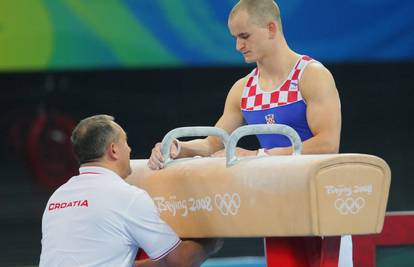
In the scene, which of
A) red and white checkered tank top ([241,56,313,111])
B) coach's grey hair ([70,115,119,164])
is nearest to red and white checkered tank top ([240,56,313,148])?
red and white checkered tank top ([241,56,313,111])

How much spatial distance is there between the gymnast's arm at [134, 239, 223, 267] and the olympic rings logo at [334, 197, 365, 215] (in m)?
0.78

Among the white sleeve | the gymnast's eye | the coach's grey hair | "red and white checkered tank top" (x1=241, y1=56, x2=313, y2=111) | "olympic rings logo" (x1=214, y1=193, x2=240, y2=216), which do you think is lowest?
the white sleeve

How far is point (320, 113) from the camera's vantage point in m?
4.30

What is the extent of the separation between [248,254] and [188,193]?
553 centimetres

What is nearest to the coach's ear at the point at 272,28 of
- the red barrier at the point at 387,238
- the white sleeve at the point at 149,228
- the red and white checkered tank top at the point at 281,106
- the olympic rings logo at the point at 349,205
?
the red and white checkered tank top at the point at 281,106

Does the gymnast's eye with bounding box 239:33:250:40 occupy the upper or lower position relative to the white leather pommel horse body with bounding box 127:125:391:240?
upper

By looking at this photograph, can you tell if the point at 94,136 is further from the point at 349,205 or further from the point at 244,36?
the point at 349,205

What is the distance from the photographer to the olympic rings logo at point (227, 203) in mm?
3908

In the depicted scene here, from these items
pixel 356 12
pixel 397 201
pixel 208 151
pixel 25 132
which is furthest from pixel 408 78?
pixel 208 151

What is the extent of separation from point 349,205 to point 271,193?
31 cm

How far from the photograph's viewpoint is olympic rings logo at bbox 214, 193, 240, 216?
3908 mm

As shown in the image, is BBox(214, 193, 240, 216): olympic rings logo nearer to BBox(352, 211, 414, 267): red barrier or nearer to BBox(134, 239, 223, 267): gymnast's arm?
BBox(134, 239, 223, 267): gymnast's arm

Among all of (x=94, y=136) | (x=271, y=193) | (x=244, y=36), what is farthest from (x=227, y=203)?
(x=244, y=36)

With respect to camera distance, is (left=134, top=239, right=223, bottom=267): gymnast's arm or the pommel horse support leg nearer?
the pommel horse support leg
